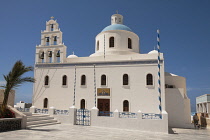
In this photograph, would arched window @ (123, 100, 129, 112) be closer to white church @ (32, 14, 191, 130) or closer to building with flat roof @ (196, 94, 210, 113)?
white church @ (32, 14, 191, 130)

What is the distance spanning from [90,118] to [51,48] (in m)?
8.20

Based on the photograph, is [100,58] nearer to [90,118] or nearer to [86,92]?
[86,92]

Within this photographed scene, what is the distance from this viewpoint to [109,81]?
624 inches

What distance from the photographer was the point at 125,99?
50.1ft

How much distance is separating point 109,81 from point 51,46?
6.32 meters

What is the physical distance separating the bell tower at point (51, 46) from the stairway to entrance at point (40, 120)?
5.93 meters

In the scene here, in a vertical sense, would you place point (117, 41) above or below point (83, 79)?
above

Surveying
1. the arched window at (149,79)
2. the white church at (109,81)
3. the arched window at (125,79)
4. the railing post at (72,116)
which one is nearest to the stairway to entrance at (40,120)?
the railing post at (72,116)

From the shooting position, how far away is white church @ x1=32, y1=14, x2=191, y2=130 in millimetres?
14977

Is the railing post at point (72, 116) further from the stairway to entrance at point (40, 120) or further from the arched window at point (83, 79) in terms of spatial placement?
the arched window at point (83, 79)

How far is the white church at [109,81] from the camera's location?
15.0 m

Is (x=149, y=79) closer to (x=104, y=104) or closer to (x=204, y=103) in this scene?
(x=104, y=104)

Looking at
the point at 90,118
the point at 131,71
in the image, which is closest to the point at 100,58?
the point at 131,71

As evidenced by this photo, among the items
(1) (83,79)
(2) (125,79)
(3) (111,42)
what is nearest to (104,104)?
(2) (125,79)
